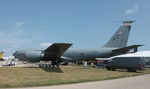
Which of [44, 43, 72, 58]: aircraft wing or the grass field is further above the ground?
[44, 43, 72, 58]: aircraft wing

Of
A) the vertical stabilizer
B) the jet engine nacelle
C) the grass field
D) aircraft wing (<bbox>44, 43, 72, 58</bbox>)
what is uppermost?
the vertical stabilizer

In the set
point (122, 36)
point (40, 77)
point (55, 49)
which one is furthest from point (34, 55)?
point (122, 36)

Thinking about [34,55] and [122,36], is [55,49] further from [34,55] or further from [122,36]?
[122,36]

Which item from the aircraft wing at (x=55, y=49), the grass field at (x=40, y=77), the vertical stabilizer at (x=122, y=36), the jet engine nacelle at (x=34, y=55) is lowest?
the grass field at (x=40, y=77)

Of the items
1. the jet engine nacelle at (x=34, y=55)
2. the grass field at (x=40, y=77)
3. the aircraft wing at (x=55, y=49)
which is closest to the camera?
the grass field at (x=40, y=77)

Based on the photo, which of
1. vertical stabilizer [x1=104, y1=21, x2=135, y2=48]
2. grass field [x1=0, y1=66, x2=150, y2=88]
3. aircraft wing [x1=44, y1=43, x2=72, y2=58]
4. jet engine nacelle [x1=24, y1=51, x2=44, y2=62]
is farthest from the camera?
vertical stabilizer [x1=104, y1=21, x2=135, y2=48]

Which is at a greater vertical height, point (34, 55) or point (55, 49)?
point (55, 49)

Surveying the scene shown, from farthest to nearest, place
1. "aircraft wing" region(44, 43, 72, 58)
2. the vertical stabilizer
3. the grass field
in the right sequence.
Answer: the vertical stabilizer
"aircraft wing" region(44, 43, 72, 58)
the grass field

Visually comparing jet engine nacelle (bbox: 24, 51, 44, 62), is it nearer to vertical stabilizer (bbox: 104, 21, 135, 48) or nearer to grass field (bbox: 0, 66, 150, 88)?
grass field (bbox: 0, 66, 150, 88)

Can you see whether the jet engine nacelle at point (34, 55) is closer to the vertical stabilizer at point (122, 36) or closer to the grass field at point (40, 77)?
the grass field at point (40, 77)

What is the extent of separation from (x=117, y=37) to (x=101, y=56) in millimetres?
4717

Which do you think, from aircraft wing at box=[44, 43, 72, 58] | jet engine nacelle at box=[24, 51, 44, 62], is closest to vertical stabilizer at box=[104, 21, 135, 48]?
aircraft wing at box=[44, 43, 72, 58]

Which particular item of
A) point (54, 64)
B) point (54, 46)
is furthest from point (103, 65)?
point (54, 46)

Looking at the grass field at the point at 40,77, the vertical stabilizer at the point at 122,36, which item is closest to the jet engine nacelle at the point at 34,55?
the grass field at the point at 40,77
